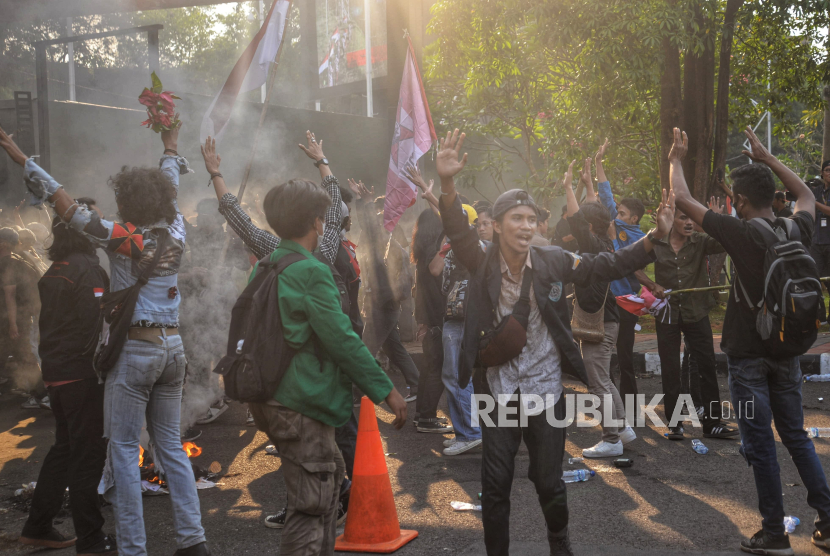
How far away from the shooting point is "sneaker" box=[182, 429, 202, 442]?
651 cm

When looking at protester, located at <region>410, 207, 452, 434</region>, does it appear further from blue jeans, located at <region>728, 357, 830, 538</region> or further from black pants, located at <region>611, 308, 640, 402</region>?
blue jeans, located at <region>728, 357, 830, 538</region>

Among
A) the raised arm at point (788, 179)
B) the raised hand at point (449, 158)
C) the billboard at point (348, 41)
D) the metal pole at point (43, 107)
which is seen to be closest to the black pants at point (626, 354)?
the raised arm at point (788, 179)

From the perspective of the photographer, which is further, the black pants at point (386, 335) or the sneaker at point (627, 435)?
the black pants at point (386, 335)

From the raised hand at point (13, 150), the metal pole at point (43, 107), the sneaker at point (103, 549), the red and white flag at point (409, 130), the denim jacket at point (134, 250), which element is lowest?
the sneaker at point (103, 549)

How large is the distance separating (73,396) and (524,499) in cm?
274

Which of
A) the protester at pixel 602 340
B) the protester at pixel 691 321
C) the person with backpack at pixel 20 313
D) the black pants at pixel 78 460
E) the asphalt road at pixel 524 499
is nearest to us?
the black pants at pixel 78 460

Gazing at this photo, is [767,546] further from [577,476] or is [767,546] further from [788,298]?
[577,476]

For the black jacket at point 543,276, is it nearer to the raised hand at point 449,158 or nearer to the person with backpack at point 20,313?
the raised hand at point 449,158

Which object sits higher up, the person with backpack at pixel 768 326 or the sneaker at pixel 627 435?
the person with backpack at pixel 768 326

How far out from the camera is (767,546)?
12.0 feet

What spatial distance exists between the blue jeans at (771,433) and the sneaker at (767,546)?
0.03 m

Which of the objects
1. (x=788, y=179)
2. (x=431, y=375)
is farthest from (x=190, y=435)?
(x=788, y=179)

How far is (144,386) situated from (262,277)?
1.02m

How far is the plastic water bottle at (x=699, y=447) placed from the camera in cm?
567
